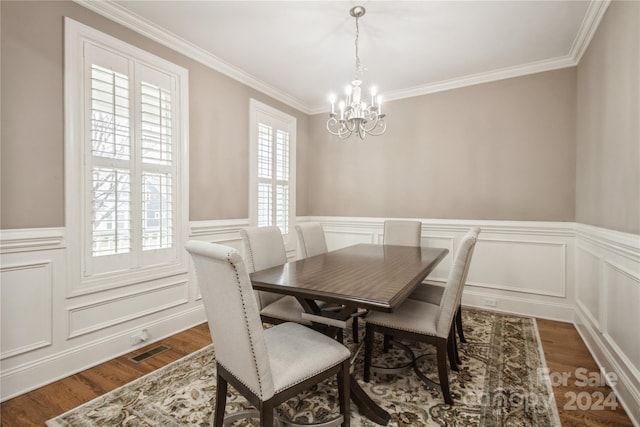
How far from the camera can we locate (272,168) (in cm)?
400

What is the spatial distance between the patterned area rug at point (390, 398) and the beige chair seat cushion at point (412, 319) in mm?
423

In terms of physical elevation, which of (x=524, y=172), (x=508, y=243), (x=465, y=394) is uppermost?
(x=524, y=172)

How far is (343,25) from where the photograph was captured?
2535 millimetres

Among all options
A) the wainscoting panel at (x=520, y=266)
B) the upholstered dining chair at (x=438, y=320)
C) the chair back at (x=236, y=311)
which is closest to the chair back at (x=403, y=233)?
the wainscoting panel at (x=520, y=266)

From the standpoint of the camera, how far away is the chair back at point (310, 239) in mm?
2848

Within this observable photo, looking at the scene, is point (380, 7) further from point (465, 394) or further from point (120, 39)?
point (465, 394)

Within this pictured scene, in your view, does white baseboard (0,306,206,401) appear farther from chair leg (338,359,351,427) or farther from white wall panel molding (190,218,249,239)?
chair leg (338,359,351,427)

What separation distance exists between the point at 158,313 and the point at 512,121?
4045 millimetres

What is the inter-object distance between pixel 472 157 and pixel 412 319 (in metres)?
2.43

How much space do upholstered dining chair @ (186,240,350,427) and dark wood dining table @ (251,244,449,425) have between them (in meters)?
0.24

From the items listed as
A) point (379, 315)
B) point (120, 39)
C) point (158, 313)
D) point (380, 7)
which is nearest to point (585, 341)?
point (379, 315)

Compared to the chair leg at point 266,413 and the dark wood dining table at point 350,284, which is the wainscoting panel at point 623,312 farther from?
the chair leg at point 266,413

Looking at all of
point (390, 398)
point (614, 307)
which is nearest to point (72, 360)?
point (390, 398)

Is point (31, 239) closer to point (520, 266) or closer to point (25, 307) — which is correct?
point (25, 307)
